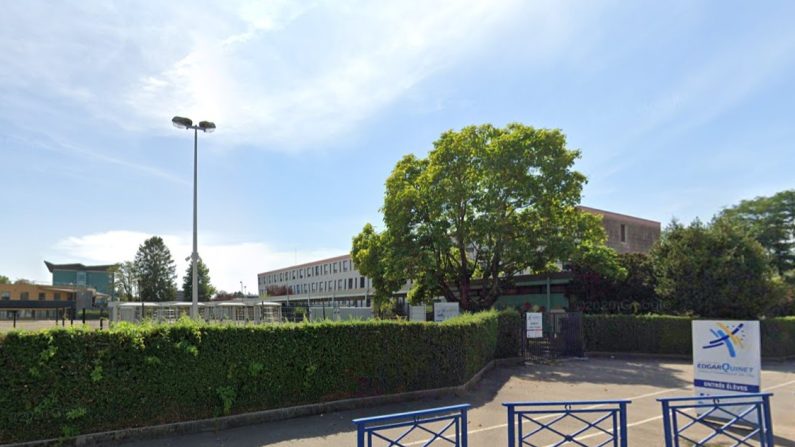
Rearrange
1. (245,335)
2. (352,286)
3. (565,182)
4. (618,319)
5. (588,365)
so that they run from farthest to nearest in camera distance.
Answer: (352,286) → (565,182) → (618,319) → (588,365) → (245,335)

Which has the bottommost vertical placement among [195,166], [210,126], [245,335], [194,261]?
[245,335]

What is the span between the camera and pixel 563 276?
3266cm

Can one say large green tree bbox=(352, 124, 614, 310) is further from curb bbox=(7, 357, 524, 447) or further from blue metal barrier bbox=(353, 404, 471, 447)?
blue metal barrier bbox=(353, 404, 471, 447)

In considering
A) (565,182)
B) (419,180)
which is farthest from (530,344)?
(419,180)

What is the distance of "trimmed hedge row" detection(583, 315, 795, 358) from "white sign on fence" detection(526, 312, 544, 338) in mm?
4658

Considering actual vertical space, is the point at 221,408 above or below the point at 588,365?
above

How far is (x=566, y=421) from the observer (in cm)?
1008

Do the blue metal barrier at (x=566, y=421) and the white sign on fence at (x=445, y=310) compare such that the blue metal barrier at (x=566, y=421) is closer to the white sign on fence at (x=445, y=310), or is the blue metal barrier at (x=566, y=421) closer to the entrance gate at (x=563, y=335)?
the entrance gate at (x=563, y=335)

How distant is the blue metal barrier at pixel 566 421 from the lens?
21.0 feet

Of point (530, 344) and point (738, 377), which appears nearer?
point (738, 377)

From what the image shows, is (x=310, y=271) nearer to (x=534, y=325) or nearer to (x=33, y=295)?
(x=33, y=295)

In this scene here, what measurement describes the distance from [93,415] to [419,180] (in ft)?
74.1

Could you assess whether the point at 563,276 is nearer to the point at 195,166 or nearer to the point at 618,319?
the point at 618,319

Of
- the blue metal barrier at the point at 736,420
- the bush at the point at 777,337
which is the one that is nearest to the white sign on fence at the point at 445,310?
the bush at the point at 777,337
